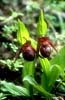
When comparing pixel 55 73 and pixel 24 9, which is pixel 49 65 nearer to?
pixel 55 73

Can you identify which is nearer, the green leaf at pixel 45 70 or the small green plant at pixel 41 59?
the small green plant at pixel 41 59

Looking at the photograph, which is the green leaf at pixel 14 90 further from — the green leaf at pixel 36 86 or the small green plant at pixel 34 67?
the green leaf at pixel 36 86

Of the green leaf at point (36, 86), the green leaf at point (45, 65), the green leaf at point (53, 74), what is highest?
the green leaf at point (45, 65)

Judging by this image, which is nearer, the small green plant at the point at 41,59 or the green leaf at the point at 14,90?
the small green plant at the point at 41,59

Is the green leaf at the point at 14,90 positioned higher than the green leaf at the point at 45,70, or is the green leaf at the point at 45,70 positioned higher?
the green leaf at the point at 45,70

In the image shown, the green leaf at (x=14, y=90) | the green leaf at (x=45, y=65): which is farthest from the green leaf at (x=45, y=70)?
the green leaf at (x=14, y=90)

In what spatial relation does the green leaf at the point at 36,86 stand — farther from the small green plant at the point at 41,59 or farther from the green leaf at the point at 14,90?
the green leaf at the point at 14,90

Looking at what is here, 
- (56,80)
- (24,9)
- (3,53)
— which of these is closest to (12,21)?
(3,53)

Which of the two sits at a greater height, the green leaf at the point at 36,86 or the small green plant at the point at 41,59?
the small green plant at the point at 41,59

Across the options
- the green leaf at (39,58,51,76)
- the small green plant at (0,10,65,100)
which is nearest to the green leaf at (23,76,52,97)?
the small green plant at (0,10,65,100)

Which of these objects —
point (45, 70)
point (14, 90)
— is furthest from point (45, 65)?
point (14, 90)

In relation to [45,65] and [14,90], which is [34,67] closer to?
[45,65]
